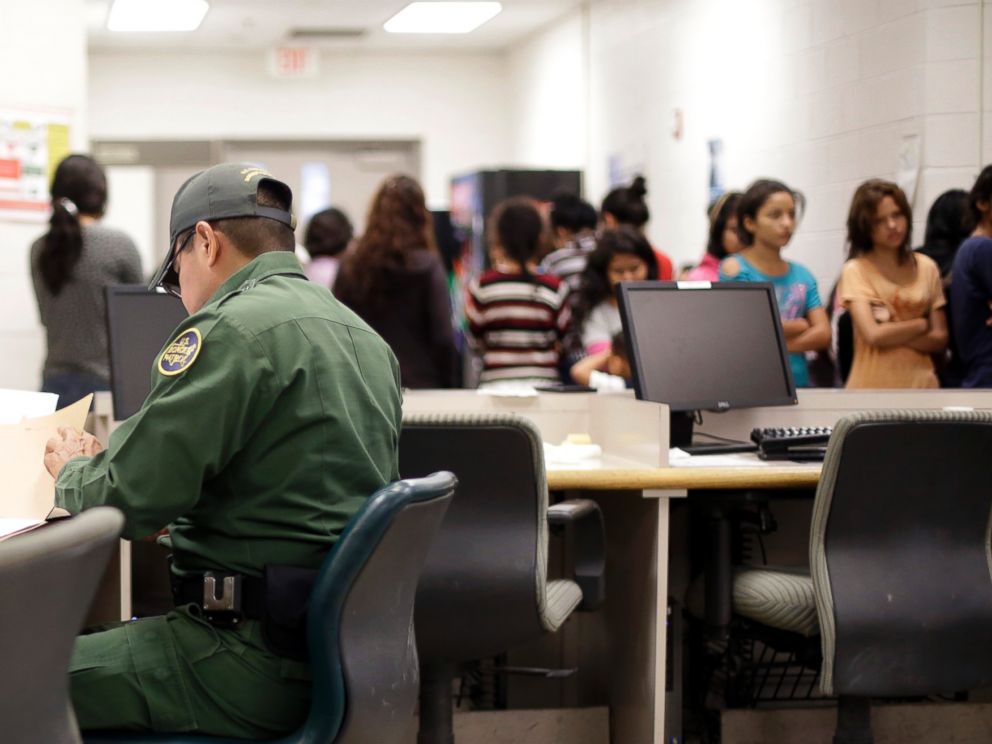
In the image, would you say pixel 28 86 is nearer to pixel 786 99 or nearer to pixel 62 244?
pixel 62 244

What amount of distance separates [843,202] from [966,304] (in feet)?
4.24

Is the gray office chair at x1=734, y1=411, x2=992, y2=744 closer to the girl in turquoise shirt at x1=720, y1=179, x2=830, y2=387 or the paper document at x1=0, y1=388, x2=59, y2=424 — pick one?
the paper document at x1=0, y1=388, x2=59, y2=424

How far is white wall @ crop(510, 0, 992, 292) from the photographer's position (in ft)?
14.7

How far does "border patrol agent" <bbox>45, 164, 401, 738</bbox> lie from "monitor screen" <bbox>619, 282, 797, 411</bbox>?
1.37m

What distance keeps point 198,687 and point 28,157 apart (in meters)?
3.95

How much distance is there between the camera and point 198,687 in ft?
A: 5.72

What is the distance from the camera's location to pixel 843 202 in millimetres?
5098

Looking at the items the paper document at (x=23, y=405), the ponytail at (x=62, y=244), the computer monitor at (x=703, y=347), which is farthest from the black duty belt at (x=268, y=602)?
the ponytail at (x=62, y=244)

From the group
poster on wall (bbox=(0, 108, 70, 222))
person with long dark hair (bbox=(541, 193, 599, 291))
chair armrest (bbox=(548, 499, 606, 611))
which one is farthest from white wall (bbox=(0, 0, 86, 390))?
chair armrest (bbox=(548, 499, 606, 611))

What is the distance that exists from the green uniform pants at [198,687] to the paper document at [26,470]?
9.7 inches

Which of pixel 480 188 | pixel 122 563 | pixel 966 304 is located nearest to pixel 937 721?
pixel 966 304

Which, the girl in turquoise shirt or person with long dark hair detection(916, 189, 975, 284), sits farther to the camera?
person with long dark hair detection(916, 189, 975, 284)

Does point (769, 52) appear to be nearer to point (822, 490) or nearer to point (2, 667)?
point (822, 490)

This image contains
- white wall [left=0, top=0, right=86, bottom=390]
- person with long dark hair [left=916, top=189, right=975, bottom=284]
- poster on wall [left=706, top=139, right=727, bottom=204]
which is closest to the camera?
person with long dark hair [left=916, top=189, right=975, bottom=284]
